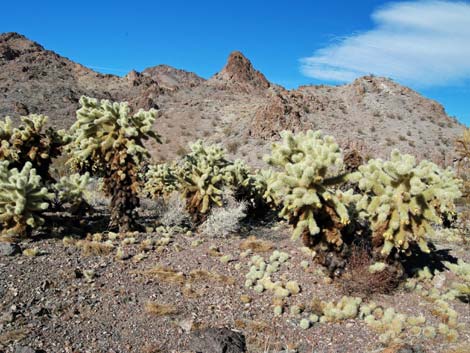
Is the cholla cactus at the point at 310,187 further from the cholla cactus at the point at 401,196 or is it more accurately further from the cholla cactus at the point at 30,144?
the cholla cactus at the point at 30,144

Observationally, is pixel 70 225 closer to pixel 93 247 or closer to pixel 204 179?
pixel 93 247

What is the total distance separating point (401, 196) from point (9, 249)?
24.1 feet

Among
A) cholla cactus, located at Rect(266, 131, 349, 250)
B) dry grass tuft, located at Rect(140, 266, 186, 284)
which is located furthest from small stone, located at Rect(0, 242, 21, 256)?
cholla cactus, located at Rect(266, 131, 349, 250)

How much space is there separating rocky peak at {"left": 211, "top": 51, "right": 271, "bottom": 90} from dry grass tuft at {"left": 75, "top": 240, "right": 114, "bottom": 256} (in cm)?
3781

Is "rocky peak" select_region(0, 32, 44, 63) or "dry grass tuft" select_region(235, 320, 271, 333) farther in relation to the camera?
"rocky peak" select_region(0, 32, 44, 63)

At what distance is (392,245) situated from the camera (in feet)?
24.7

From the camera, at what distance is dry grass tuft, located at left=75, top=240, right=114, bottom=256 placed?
841 centimetres

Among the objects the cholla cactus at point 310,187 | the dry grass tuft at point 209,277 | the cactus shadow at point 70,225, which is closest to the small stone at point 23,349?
the dry grass tuft at point 209,277

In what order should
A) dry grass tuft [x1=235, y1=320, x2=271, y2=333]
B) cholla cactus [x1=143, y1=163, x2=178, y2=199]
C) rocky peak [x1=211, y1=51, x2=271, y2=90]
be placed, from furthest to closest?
rocky peak [x1=211, y1=51, x2=271, y2=90]
cholla cactus [x1=143, y1=163, x2=178, y2=199]
dry grass tuft [x1=235, y1=320, x2=271, y2=333]

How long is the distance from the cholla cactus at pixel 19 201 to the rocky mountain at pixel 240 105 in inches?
622

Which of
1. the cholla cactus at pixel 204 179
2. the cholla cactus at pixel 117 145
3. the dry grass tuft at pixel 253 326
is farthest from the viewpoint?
the cholla cactus at pixel 204 179

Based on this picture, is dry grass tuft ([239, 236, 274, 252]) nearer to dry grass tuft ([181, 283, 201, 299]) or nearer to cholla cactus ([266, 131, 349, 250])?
cholla cactus ([266, 131, 349, 250])

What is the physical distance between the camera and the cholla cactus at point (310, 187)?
7.12 meters

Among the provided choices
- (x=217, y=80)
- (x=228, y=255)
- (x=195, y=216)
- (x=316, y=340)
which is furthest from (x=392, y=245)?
(x=217, y=80)
